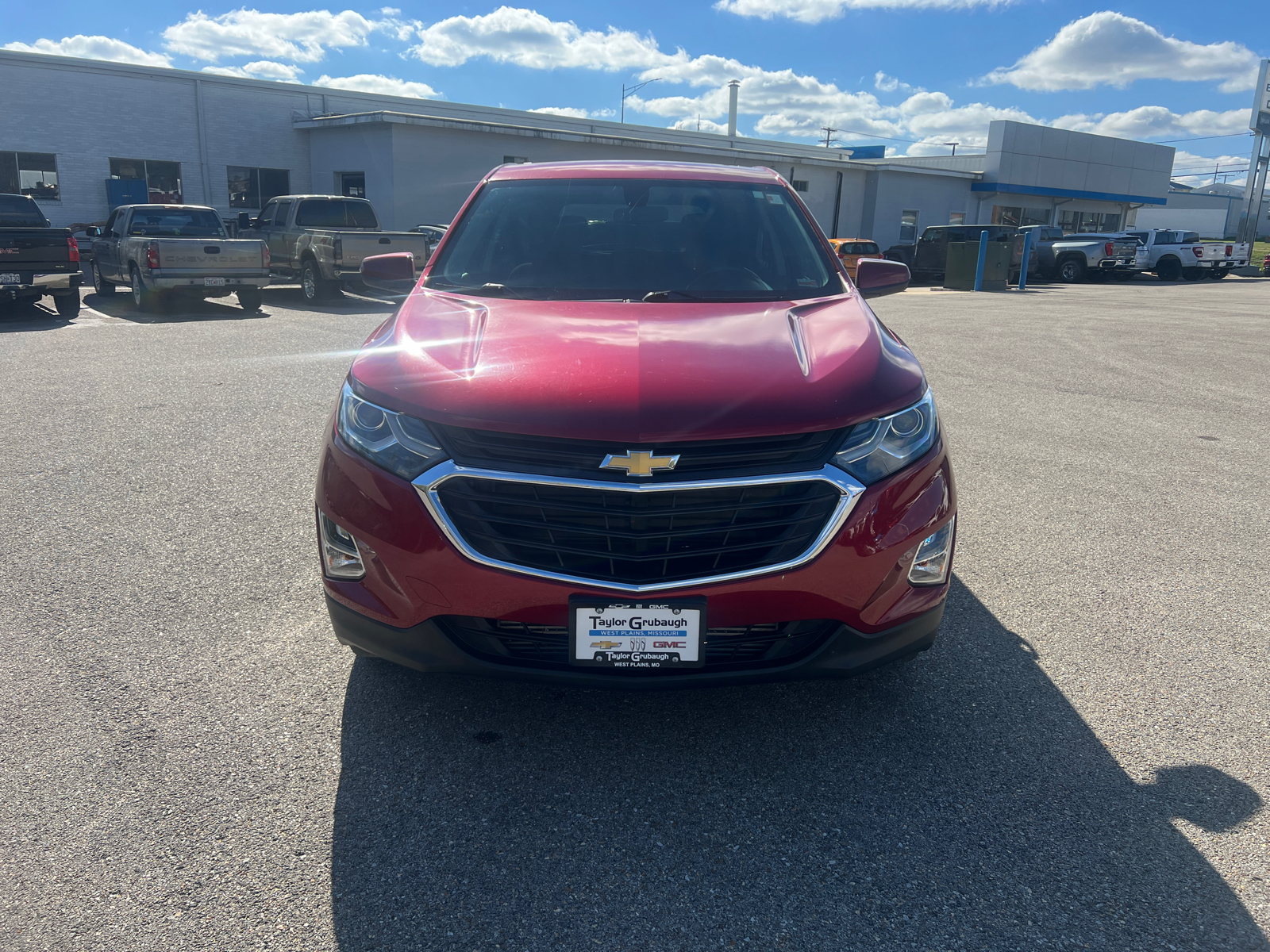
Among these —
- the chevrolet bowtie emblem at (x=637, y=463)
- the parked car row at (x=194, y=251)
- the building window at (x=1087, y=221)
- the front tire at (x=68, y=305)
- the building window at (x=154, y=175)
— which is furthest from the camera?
the building window at (x=1087, y=221)

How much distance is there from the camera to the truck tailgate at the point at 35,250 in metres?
13.0

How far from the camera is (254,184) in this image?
27.6 metres

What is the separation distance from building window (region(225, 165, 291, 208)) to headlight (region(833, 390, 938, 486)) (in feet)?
93.8

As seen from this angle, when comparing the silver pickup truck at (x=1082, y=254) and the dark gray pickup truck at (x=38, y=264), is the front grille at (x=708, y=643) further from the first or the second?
the silver pickup truck at (x=1082, y=254)

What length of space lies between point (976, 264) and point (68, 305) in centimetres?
2170

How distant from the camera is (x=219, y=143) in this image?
87.8 feet

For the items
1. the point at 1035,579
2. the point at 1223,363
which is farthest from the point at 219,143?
the point at 1035,579

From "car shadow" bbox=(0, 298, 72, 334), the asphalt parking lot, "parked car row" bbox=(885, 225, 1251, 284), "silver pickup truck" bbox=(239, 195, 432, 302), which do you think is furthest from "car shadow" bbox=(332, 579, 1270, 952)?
"parked car row" bbox=(885, 225, 1251, 284)

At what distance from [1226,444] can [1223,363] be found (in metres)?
5.40

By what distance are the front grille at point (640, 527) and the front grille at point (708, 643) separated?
0.70ft

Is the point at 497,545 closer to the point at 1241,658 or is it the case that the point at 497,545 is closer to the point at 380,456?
the point at 380,456

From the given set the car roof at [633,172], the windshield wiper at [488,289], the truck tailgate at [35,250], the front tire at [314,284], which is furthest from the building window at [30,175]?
the windshield wiper at [488,289]

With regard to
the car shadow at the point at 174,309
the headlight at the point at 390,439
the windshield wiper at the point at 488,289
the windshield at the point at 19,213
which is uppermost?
the windshield at the point at 19,213

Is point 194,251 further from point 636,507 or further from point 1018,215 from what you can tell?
point 1018,215
